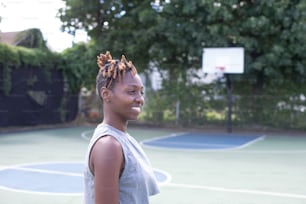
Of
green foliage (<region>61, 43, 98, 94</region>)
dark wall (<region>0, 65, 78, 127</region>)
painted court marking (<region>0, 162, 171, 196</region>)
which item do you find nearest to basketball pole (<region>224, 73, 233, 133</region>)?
green foliage (<region>61, 43, 98, 94</region>)

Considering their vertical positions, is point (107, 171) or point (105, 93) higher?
point (105, 93)

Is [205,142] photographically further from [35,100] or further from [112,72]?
[112,72]

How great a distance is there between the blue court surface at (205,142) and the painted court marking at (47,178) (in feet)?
11.3

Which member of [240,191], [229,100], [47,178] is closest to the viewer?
[240,191]

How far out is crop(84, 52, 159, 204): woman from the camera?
1467 mm

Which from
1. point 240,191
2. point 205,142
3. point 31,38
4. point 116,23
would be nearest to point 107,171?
point 240,191

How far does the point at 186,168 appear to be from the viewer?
26.6 ft

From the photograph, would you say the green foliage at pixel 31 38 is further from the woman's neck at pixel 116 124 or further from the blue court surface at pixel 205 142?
the woman's neck at pixel 116 124

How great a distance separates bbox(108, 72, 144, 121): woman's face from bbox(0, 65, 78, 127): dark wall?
14.0 metres

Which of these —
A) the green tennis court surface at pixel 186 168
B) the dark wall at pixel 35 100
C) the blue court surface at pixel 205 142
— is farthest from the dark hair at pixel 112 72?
the dark wall at pixel 35 100

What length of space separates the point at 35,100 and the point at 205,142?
7.00 m

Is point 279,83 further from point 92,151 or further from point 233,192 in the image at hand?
point 92,151

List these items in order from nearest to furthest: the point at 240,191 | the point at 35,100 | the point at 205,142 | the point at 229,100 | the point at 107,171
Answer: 1. the point at 107,171
2. the point at 240,191
3. the point at 205,142
4. the point at 229,100
5. the point at 35,100

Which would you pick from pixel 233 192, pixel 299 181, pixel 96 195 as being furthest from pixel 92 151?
pixel 299 181
